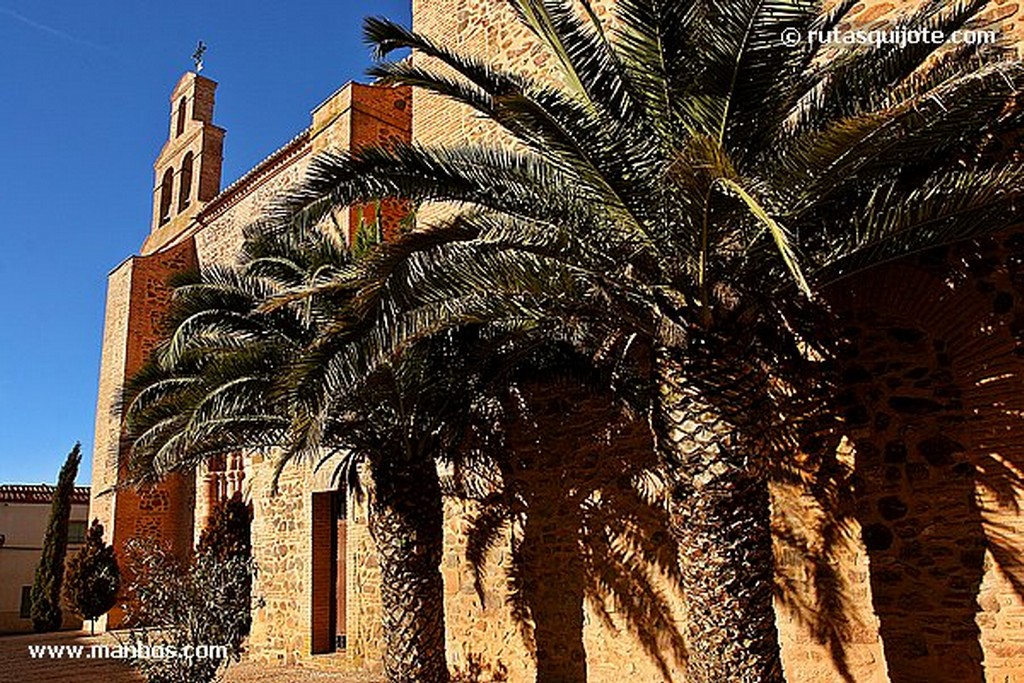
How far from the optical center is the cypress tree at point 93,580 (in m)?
16.7

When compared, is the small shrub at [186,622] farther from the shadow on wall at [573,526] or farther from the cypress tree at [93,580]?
the cypress tree at [93,580]

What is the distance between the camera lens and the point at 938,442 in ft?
19.1

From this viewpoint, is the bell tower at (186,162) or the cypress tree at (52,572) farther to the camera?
the bell tower at (186,162)

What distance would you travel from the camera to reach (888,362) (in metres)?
6.14

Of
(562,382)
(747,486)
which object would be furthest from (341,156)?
(562,382)

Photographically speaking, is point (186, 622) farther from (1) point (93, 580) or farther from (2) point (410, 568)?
(1) point (93, 580)

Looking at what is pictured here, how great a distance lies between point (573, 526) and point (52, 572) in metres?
16.0

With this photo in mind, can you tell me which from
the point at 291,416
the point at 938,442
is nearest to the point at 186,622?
the point at 291,416

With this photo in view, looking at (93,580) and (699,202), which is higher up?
(699,202)

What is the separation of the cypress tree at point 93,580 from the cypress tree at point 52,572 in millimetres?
2535

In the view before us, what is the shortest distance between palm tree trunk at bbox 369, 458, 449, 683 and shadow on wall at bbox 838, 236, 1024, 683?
11.5 ft

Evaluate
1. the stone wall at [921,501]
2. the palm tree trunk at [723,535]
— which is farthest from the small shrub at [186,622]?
the stone wall at [921,501]

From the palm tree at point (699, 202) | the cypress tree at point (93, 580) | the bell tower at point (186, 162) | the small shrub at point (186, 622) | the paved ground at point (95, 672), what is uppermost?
the bell tower at point (186, 162)

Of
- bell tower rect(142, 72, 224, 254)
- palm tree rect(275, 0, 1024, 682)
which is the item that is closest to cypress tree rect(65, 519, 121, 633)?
bell tower rect(142, 72, 224, 254)
